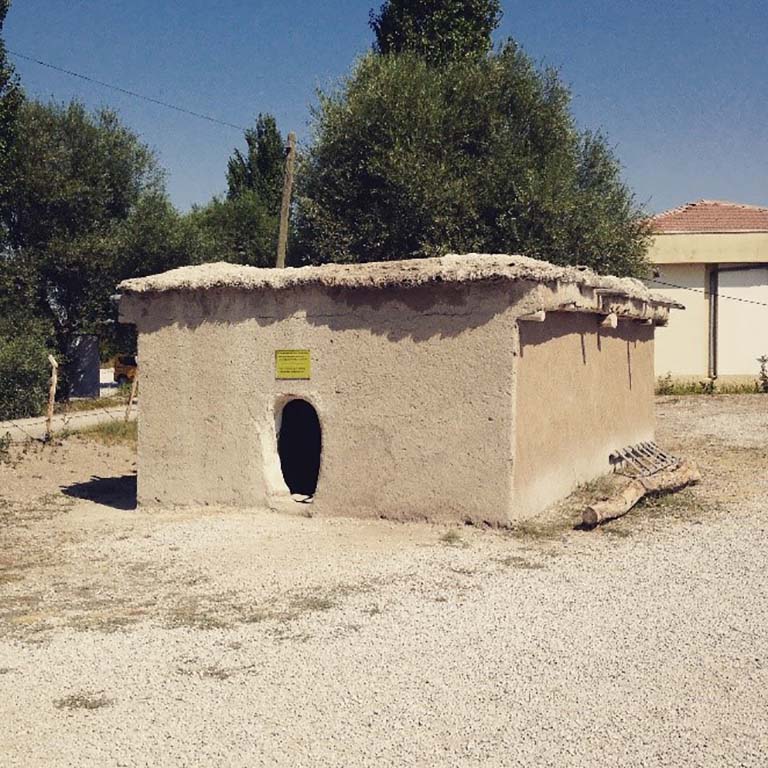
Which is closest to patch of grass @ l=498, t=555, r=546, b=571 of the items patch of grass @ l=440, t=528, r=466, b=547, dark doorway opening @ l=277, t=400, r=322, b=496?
patch of grass @ l=440, t=528, r=466, b=547

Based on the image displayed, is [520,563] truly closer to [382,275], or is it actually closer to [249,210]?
[382,275]

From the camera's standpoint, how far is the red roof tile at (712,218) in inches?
990

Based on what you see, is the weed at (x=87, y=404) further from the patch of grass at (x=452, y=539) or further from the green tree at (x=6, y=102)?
the patch of grass at (x=452, y=539)

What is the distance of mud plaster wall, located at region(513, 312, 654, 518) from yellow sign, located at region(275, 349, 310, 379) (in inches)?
86.5

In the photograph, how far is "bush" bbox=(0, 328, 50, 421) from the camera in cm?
2089

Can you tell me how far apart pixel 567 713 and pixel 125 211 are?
76.1ft

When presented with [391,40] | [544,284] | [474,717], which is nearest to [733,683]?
[474,717]

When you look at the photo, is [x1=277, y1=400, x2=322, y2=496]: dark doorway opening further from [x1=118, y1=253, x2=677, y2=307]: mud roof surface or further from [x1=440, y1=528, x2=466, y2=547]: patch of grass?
[x1=440, y1=528, x2=466, y2=547]: patch of grass

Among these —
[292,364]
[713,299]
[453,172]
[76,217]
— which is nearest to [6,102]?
[76,217]

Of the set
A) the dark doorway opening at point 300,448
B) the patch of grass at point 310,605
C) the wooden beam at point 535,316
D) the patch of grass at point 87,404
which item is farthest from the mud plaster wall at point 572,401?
the patch of grass at point 87,404

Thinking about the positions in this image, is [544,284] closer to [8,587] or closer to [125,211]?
[8,587]

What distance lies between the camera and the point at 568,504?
988cm

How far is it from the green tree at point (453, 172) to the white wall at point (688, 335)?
333 cm

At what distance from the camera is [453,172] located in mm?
20078
